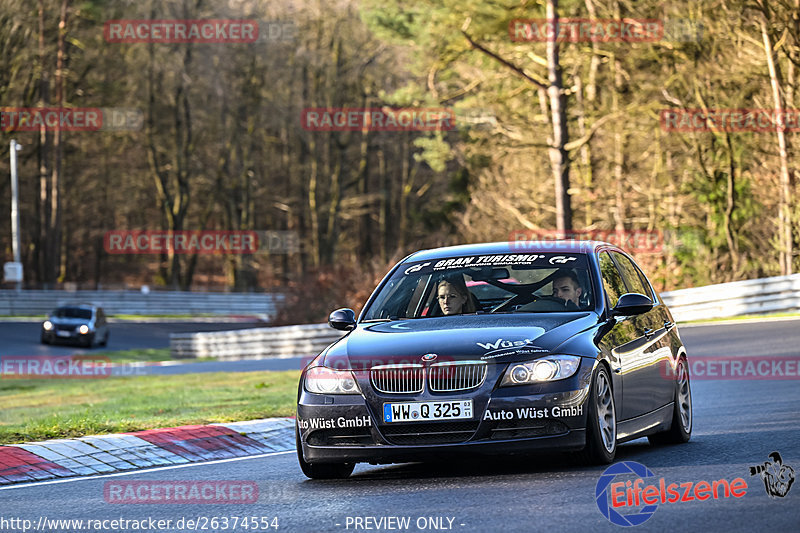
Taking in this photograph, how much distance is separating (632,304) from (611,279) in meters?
0.78

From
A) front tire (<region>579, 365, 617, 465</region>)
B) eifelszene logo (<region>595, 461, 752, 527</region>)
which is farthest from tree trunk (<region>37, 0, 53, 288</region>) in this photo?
eifelszene logo (<region>595, 461, 752, 527</region>)

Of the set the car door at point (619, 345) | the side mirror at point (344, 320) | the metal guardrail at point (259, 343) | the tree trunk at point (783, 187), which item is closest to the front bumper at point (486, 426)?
the car door at point (619, 345)

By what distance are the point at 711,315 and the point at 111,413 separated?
17.4 metres

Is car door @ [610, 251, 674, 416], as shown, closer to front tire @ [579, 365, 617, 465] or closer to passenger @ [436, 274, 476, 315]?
front tire @ [579, 365, 617, 465]

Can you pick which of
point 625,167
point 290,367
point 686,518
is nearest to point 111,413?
point 686,518

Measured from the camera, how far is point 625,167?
43.1 meters

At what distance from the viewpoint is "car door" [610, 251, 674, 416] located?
934 centimetres

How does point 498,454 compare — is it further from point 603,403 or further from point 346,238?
point 346,238

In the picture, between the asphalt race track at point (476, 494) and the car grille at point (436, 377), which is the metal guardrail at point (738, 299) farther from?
the car grille at point (436, 377)

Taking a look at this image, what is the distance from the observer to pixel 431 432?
26.3ft

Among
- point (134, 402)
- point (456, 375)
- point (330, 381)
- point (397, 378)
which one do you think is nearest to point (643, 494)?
point (456, 375)

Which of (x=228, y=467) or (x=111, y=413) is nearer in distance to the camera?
(x=228, y=467)

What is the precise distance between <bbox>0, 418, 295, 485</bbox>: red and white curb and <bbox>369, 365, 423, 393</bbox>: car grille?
276 centimetres

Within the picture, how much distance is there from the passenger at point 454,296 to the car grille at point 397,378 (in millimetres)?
1344
